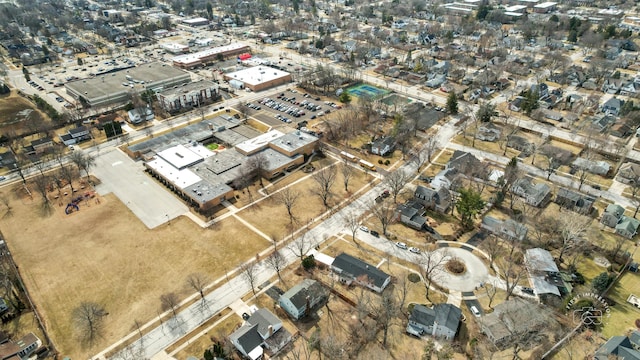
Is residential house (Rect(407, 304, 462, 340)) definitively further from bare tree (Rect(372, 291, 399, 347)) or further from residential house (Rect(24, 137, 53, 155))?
residential house (Rect(24, 137, 53, 155))

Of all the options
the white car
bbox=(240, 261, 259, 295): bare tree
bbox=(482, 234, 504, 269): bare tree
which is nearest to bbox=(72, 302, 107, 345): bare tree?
bbox=(240, 261, 259, 295): bare tree

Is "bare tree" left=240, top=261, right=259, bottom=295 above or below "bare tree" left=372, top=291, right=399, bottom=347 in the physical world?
below

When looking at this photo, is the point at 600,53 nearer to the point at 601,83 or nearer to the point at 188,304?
the point at 601,83

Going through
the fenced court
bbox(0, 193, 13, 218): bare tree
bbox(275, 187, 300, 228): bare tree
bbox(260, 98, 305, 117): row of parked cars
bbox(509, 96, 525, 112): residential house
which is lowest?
bbox(0, 193, 13, 218): bare tree

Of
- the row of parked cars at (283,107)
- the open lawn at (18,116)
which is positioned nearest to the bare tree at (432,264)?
the row of parked cars at (283,107)

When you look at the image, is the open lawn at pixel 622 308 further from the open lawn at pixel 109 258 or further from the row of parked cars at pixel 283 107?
the row of parked cars at pixel 283 107
